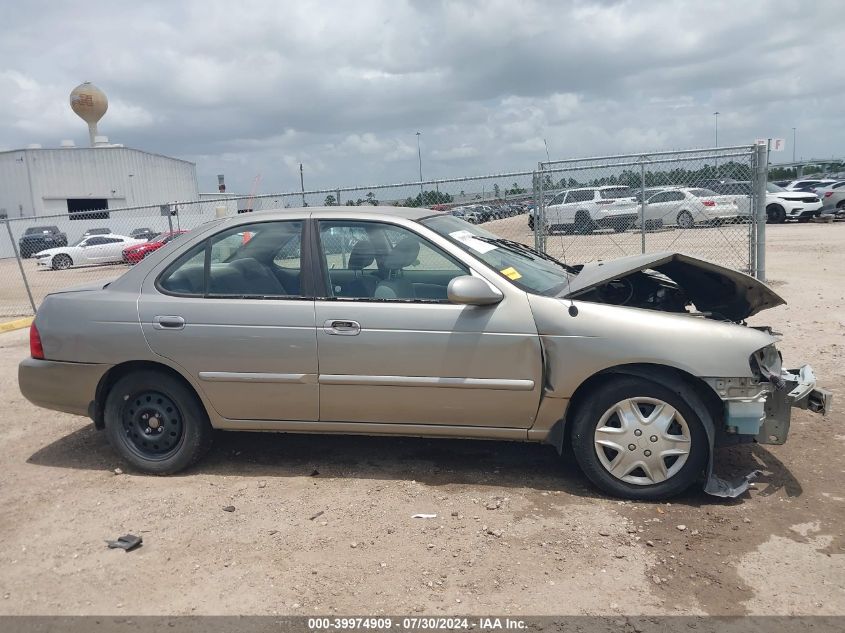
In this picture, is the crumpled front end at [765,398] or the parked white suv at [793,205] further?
the parked white suv at [793,205]

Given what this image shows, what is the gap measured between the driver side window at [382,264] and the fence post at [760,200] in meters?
6.86

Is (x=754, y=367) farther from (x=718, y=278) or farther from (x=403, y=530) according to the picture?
(x=403, y=530)

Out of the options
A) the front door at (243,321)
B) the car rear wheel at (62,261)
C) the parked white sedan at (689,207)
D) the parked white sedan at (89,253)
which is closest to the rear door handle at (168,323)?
the front door at (243,321)

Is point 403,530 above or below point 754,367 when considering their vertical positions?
below

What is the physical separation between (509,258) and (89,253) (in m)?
27.7

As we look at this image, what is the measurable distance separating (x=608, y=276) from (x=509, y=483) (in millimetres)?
1423

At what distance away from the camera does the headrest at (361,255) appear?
14.7 feet

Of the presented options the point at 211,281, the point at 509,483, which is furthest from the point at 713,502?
the point at 211,281

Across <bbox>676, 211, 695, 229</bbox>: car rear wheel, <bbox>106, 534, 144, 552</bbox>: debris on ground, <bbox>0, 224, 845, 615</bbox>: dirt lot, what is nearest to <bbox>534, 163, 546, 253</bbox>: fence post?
<bbox>676, 211, 695, 229</bbox>: car rear wheel

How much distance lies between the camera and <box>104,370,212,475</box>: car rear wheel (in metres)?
4.57

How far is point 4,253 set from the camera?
36281mm

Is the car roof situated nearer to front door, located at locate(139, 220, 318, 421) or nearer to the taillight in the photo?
front door, located at locate(139, 220, 318, 421)

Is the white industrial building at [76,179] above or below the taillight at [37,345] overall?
above

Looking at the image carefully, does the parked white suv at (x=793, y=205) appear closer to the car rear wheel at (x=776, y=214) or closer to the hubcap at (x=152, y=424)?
the car rear wheel at (x=776, y=214)
